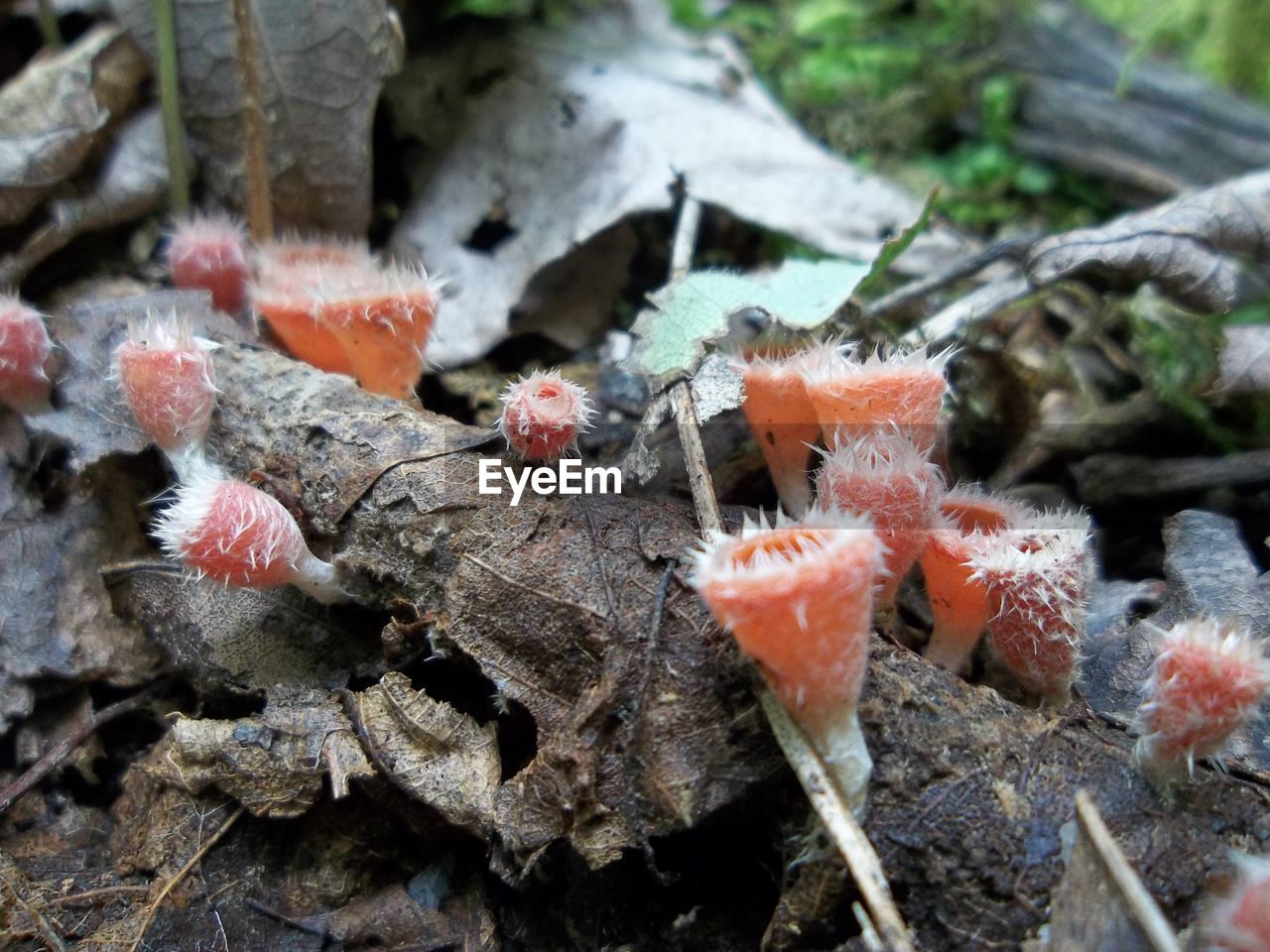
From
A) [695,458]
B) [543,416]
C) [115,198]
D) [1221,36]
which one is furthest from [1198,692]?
[1221,36]

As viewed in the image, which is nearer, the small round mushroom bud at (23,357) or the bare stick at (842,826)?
the bare stick at (842,826)

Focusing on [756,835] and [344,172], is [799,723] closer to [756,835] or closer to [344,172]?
[756,835]

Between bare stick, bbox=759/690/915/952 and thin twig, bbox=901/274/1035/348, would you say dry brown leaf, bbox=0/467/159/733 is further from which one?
thin twig, bbox=901/274/1035/348

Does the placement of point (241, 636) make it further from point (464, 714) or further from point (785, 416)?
point (785, 416)

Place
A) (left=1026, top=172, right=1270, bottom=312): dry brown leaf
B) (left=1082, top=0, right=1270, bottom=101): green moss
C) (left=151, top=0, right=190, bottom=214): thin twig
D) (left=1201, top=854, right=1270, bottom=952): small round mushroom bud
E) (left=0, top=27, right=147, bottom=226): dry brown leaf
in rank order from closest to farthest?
(left=1201, top=854, right=1270, bottom=952): small round mushroom bud
(left=1026, top=172, right=1270, bottom=312): dry brown leaf
(left=0, top=27, right=147, bottom=226): dry brown leaf
(left=151, top=0, right=190, bottom=214): thin twig
(left=1082, top=0, right=1270, bottom=101): green moss

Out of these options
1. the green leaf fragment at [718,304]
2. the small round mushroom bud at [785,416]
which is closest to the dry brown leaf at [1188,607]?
the small round mushroom bud at [785,416]

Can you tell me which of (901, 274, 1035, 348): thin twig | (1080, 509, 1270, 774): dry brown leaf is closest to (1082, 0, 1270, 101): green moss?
(901, 274, 1035, 348): thin twig

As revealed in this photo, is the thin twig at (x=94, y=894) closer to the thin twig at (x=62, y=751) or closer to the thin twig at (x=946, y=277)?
the thin twig at (x=62, y=751)
